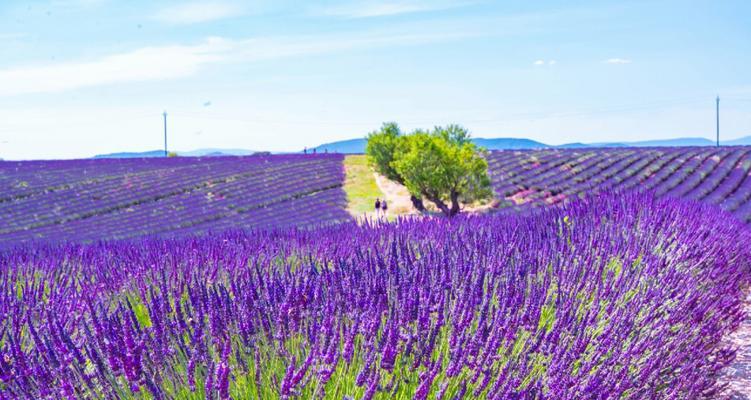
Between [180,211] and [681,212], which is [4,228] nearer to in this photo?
[180,211]

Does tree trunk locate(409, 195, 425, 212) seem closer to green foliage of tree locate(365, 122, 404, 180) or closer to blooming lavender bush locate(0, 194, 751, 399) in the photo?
green foliage of tree locate(365, 122, 404, 180)

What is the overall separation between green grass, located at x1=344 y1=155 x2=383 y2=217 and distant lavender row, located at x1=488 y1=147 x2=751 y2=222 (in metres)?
4.38

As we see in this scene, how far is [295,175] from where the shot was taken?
103 ft

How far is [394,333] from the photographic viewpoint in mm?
2438

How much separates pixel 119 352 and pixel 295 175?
29037mm

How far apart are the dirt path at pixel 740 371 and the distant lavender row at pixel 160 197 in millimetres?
10923

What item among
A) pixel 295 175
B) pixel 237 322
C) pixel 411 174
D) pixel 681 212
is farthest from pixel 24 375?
pixel 295 175

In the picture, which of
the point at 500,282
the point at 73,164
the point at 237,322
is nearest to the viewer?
the point at 237,322

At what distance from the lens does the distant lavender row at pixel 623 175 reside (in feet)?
74.8

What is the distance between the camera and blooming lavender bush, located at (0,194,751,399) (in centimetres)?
252

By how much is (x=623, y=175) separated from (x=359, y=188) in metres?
9.83

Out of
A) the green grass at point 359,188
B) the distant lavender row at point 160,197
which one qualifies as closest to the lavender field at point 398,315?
the distant lavender row at point 160,197

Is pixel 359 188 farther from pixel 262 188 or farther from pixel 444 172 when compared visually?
pixel 444 172

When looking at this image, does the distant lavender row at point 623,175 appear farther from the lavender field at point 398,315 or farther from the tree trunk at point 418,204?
the lavender field at point 398,315
